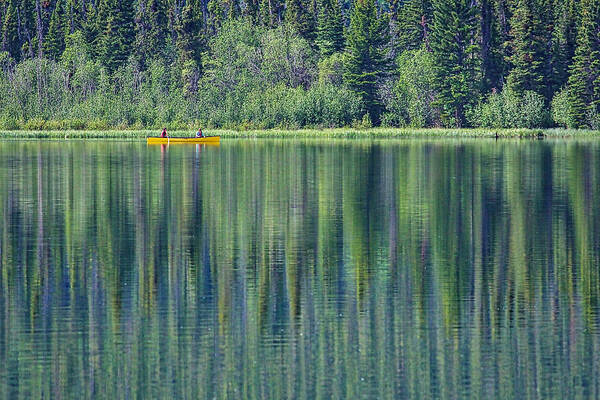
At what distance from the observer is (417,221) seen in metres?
33.3

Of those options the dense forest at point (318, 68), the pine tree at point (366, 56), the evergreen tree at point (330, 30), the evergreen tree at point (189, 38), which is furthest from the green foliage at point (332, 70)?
the evergreen tree at point (189, 38)

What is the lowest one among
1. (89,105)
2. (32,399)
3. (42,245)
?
(32,399)

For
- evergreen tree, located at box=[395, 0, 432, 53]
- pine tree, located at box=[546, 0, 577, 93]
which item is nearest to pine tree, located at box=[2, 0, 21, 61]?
evergreen tree, located at box=[395, 0, 432, 53]

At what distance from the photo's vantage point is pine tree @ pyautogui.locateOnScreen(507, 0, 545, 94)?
112625 millimetres

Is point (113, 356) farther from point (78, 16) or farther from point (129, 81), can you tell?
point (78, 16)

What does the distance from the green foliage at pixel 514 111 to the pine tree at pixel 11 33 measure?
6566 cm

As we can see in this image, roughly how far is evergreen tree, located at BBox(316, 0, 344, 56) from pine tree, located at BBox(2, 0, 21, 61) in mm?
41238

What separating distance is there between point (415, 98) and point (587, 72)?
63.8 feet

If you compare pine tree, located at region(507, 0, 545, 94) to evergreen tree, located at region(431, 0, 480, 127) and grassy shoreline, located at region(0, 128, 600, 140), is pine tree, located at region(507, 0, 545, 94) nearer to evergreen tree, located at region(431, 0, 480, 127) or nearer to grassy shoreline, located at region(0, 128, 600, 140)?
evergreen tree, located at region(431, 0, 480, 127)

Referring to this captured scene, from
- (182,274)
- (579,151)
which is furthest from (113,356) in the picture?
(579,151)

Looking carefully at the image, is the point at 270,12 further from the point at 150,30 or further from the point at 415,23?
the point at 415,23

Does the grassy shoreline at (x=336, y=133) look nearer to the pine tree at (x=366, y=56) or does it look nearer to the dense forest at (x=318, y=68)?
the dense forest at (x=318, y=68)

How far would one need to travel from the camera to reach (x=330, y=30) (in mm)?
133500

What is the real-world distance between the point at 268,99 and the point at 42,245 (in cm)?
9342
